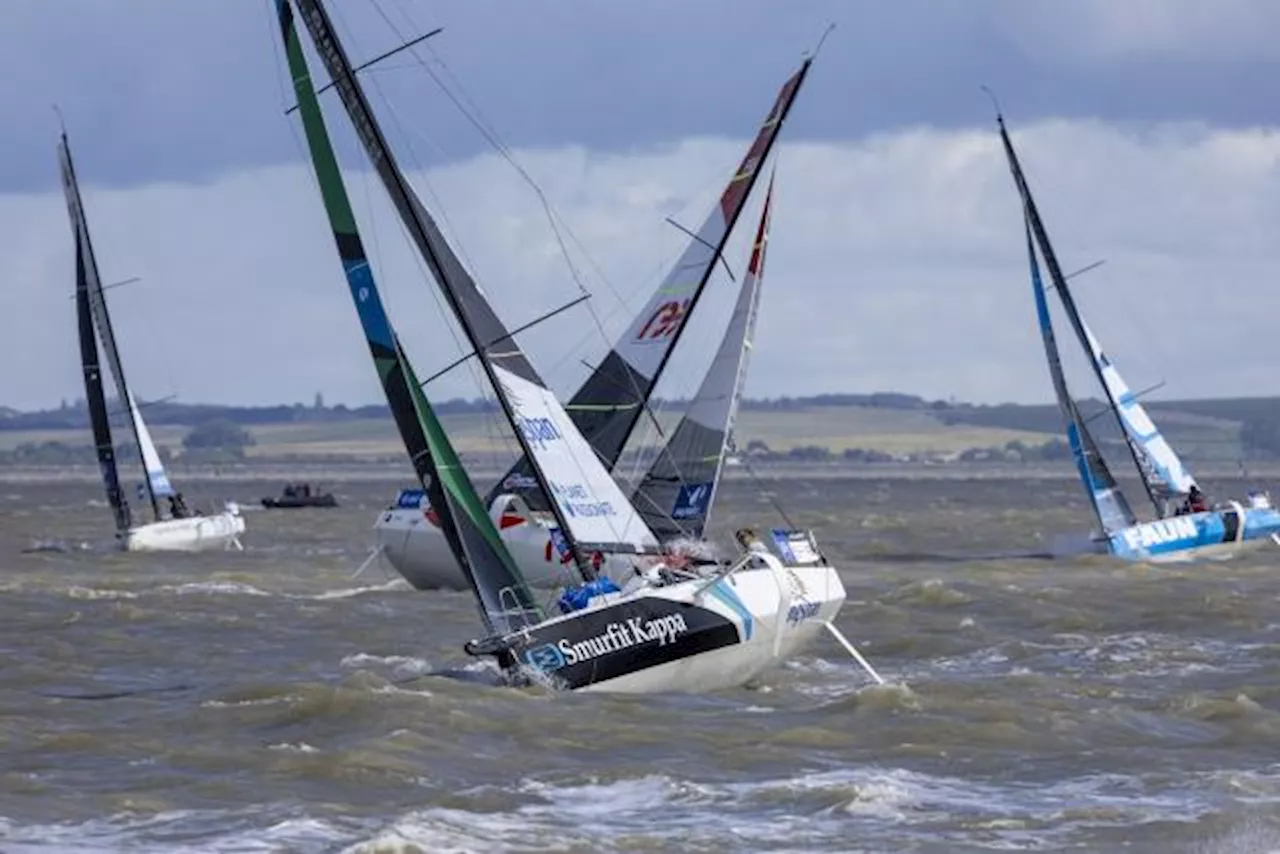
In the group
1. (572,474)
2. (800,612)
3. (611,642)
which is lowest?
(611,642)

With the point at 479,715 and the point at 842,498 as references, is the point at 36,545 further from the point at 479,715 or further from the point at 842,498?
the point at 842,498

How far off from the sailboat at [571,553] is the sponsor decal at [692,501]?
1174 centimetres

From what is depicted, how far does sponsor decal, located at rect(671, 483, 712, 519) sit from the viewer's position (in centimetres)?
4103

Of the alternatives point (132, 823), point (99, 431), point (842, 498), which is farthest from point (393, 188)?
point (842, 498)

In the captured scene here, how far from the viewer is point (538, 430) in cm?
2859

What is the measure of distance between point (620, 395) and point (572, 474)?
544 inches

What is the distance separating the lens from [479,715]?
2503 centimetres

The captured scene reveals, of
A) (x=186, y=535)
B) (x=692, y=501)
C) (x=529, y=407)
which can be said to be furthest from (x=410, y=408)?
(x=186, y=535)

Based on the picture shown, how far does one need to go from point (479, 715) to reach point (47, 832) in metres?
6.12

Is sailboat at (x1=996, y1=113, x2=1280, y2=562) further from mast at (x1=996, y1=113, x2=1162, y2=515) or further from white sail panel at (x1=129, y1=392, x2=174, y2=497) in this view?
white sail panel at (x1=129, y1=392, x2=174, y2=497)

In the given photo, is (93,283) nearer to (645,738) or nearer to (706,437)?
(706,437)

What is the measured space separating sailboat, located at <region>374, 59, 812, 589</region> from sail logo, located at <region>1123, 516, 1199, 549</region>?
12011 millimetres

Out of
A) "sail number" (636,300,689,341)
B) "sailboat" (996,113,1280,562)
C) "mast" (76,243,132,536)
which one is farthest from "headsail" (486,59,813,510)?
"mast" (76,243,132,536)

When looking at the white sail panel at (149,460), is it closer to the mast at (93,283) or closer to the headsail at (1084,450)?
the mast at (93,283)
